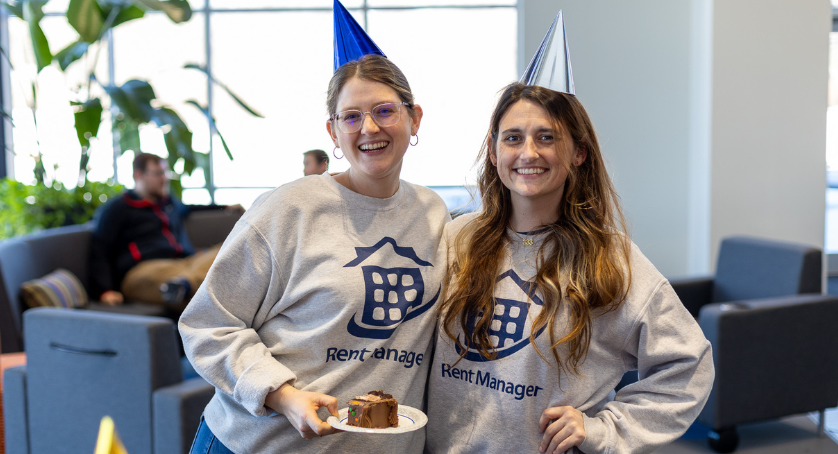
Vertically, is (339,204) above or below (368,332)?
above

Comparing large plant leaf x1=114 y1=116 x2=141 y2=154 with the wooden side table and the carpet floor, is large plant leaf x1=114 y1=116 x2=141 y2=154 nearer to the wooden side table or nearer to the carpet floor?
the wooden side table

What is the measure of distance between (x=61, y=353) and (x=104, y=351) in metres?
0.19

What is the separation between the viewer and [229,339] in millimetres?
1229

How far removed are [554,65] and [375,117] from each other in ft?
1.27

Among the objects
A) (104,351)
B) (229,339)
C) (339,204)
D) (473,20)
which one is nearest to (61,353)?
(104,351)

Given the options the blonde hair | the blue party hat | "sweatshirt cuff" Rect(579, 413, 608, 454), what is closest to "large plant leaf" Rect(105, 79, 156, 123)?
the blue party hat

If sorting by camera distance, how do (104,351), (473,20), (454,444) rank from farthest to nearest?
(473,20), (104,351), (454,444)

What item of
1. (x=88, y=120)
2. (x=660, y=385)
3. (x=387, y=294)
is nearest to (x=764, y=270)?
(x=660, y=385)

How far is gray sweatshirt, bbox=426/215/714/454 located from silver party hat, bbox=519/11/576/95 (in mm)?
359

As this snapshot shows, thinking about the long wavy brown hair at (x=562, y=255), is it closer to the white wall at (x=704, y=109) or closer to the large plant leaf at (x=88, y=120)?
the large plant leaf at (x=88, y=120)

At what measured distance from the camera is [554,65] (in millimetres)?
1374

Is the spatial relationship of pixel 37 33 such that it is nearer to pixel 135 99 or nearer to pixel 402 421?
pixel 135 99

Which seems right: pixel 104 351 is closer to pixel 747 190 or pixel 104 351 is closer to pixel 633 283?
pixel 633 283

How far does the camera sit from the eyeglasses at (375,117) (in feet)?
4.20
